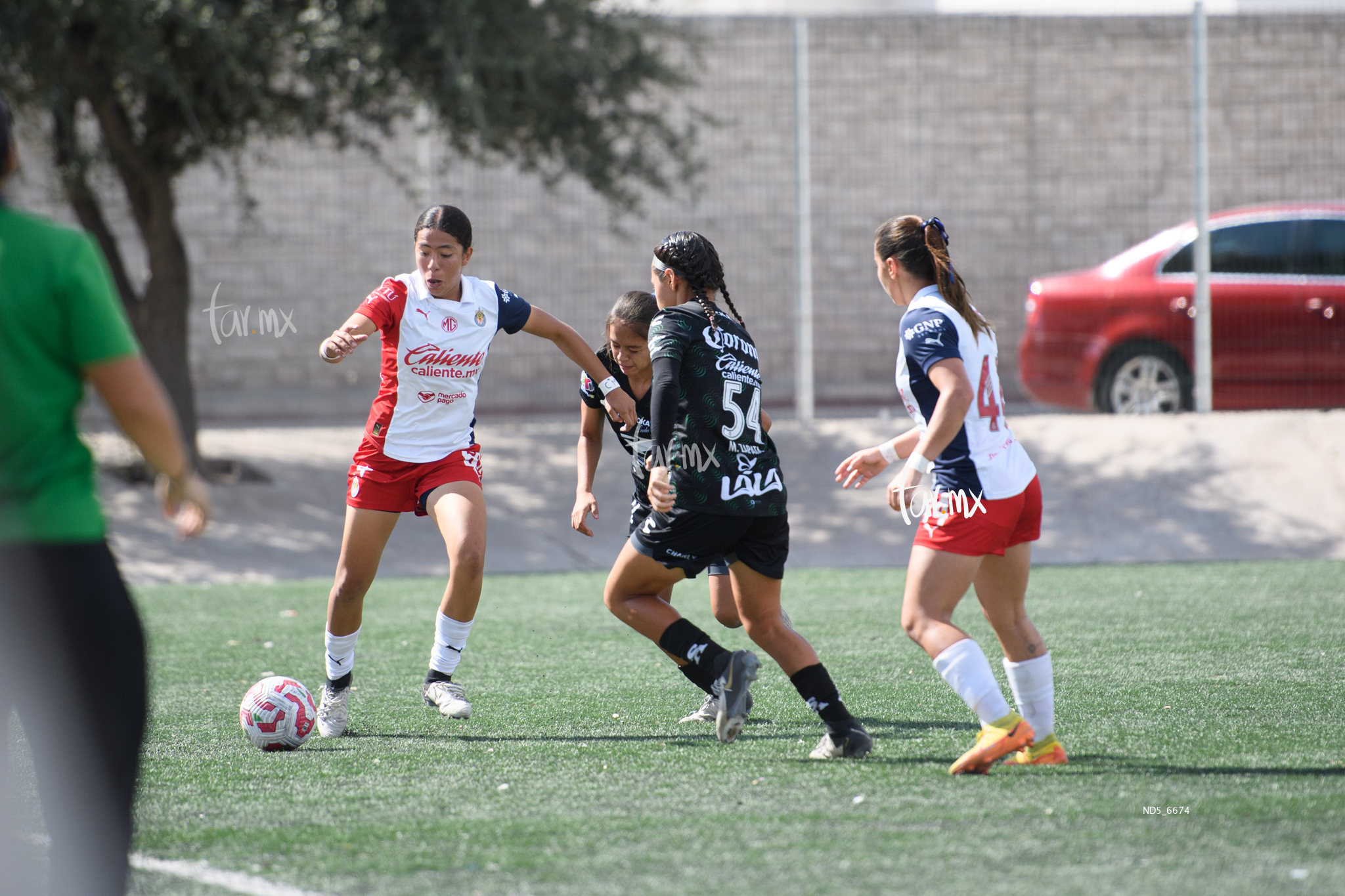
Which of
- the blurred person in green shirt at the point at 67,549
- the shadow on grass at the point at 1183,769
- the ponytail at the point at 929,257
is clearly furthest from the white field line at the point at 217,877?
the ponytail at the point at 929,257

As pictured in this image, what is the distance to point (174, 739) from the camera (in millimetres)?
4773

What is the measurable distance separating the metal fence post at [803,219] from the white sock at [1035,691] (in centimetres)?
1001

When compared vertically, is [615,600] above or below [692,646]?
above

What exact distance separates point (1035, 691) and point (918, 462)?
2.94 ft

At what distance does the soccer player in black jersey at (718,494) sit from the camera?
409cm

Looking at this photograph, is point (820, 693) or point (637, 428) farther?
point (637, 428)

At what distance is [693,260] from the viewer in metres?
4.28

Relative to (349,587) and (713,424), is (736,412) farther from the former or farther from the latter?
(349,587)

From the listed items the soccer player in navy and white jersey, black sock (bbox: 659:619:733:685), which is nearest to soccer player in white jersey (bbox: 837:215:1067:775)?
black sock (bbox: 659:619:733:685)

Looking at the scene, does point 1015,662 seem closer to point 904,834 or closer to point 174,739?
point 904,834

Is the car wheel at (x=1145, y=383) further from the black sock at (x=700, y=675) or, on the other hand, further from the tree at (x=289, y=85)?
the black sock at (x=700, y=675)

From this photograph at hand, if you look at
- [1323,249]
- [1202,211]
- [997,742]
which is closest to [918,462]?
→ [997,742]

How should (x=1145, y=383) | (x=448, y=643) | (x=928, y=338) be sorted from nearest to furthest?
1. (x=928, y=338)
2. (x=448, y=643)
3. (x=1145, y=383)

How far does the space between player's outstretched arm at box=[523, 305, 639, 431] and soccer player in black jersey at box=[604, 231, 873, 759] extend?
1.82 ft
